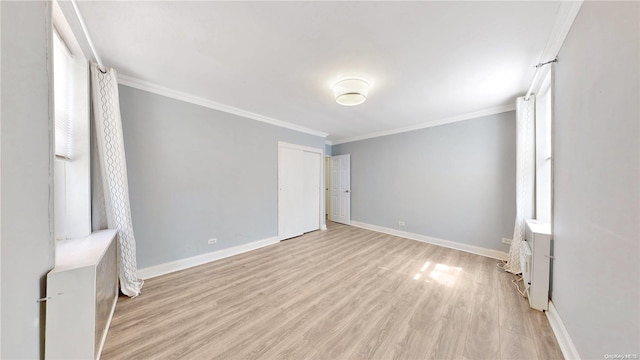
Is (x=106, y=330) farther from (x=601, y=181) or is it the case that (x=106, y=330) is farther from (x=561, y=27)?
(x=561, y=27)

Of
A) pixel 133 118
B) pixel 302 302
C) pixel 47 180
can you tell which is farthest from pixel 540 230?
pixel 133 118

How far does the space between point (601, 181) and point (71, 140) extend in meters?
3.93

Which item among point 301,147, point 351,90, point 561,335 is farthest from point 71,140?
point 561,335

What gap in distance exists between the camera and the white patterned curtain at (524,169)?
2592 mm

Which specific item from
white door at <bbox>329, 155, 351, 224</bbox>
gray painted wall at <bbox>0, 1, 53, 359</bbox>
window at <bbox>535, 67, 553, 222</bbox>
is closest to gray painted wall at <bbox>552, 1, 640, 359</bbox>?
window at <bbox>535, 67, 553, 222</bbox>

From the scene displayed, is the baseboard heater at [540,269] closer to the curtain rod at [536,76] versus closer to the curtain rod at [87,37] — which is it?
the curtain rod at [536,76]

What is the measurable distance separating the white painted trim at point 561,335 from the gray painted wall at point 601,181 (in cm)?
7

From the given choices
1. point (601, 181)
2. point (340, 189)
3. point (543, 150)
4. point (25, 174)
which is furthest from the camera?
point (340, 189)

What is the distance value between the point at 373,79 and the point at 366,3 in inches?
40.2

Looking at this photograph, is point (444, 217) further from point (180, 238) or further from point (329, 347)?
point (180, 238)

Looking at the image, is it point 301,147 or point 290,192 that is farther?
point 301,147

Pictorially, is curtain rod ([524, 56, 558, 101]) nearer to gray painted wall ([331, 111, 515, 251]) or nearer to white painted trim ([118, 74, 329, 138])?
gray painted wall ([331, 111, 515, 251])

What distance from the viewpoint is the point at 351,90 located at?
227cm

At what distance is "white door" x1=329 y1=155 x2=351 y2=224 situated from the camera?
539 cm
